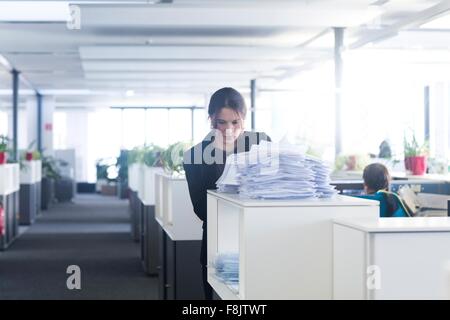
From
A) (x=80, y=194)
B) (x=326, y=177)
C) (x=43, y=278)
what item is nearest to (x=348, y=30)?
(x=43, y=278)

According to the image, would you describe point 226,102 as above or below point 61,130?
below

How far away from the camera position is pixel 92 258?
933 centimetres

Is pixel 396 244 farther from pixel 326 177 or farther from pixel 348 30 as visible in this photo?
pixel 348 30

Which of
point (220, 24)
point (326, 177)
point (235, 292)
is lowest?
point (235, 292)

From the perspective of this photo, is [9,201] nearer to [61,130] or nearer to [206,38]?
[206,38]

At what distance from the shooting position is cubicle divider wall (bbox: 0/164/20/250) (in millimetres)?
9641

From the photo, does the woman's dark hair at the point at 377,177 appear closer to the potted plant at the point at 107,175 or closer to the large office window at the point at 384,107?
the large office window at the point at 384,107

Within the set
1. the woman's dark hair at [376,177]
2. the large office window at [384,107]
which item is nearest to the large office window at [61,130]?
the large office window at [384,107]

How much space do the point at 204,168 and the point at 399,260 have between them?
1324 mm

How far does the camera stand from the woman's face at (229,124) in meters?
3.01

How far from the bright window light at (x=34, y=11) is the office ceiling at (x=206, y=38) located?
1.53 feet

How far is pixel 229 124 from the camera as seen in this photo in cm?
303

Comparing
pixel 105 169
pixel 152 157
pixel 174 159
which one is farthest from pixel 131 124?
pixel 174 159
